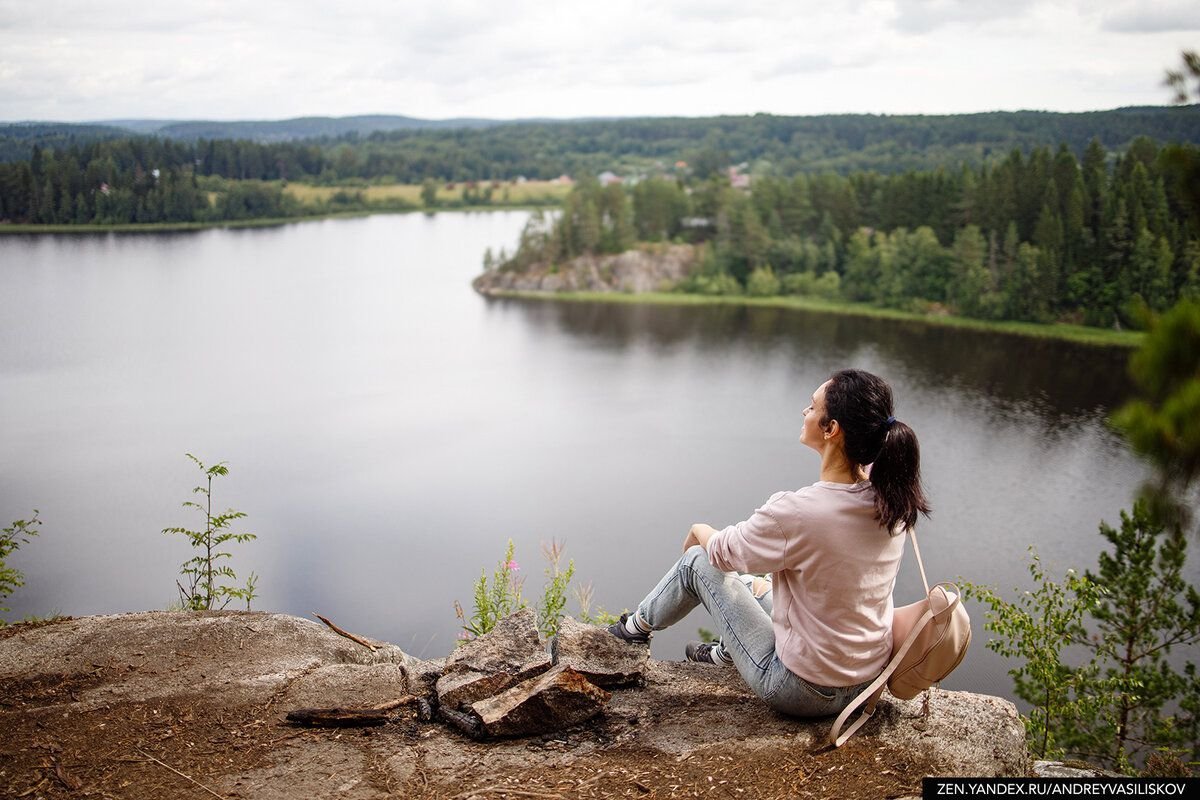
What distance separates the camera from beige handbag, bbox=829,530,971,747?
311cm

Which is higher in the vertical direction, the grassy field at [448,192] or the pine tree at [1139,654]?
the grassy field at [448,192]

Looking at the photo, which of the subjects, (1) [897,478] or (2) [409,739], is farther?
(2) [409,739]

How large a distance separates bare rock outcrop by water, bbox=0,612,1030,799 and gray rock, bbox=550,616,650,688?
0.02 metres

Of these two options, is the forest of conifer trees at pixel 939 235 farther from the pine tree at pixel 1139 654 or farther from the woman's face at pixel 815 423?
the woman's face at pixel 815 423

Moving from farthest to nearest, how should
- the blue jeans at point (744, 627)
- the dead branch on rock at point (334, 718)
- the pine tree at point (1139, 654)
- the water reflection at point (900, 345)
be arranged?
1. the water reflection at point (900, 345)
2. the pine tree at point (1139, 654)
3. the dead branch on rock at point (334, 718)
4. the blue jeans at point (744, 627)

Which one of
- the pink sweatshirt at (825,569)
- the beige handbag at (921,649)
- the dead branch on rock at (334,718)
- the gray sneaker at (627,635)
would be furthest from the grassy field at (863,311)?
the dead branch on rock at (334,718)

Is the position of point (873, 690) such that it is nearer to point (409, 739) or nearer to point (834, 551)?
point (834, 551)

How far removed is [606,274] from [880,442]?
172 feet

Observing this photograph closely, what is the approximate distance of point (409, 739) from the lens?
3395 mm

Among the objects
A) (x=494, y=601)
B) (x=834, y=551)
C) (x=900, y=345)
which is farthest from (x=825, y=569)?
(x=900, y=345)

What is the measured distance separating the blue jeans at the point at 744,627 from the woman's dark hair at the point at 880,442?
0.63 meters

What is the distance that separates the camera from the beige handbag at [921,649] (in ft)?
10.2

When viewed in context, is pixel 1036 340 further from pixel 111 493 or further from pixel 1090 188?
pixel 111 493

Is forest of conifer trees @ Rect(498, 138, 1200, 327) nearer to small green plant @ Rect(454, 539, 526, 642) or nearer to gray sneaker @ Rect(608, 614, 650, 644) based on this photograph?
small green plant @ Rect(454, 539, 526, 642)
